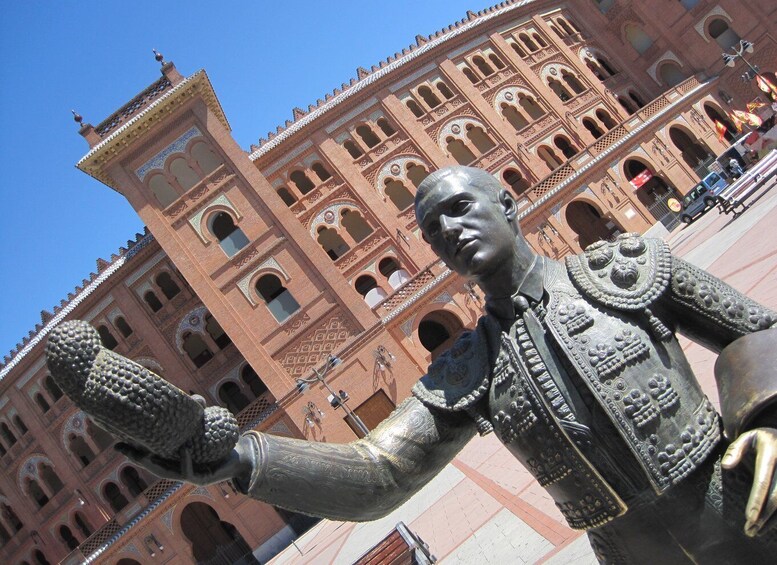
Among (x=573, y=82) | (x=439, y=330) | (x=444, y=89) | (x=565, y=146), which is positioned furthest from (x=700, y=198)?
(x=444, y=89)

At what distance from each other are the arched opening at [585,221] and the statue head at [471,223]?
83.2ft

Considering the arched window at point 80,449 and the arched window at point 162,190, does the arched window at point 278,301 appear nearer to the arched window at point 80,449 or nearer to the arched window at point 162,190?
the arched window at point 162,190

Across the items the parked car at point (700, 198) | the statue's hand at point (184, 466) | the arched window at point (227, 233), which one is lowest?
the parked car at point (700, 198)

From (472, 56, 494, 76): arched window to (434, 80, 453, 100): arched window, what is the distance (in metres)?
1.94

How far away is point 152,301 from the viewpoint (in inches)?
987

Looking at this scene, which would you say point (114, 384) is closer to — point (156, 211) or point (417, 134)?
point (156, 211)

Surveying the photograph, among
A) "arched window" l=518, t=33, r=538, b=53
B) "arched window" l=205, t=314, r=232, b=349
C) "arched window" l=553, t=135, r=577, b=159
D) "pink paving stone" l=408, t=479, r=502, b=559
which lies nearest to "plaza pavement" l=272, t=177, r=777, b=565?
"pink paving stone" l=408, t=479, r=502, b=559

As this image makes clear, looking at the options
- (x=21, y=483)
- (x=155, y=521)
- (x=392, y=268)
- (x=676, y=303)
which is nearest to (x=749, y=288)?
(x=676, y=303)

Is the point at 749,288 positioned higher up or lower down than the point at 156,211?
lower down

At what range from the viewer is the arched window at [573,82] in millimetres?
29927

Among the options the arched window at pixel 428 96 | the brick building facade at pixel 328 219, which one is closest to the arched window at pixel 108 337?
the brick building facade at pixel 328 219

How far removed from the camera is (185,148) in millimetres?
22812

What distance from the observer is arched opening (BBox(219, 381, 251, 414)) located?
24.5 metres

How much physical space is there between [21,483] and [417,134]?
68.5 ft
